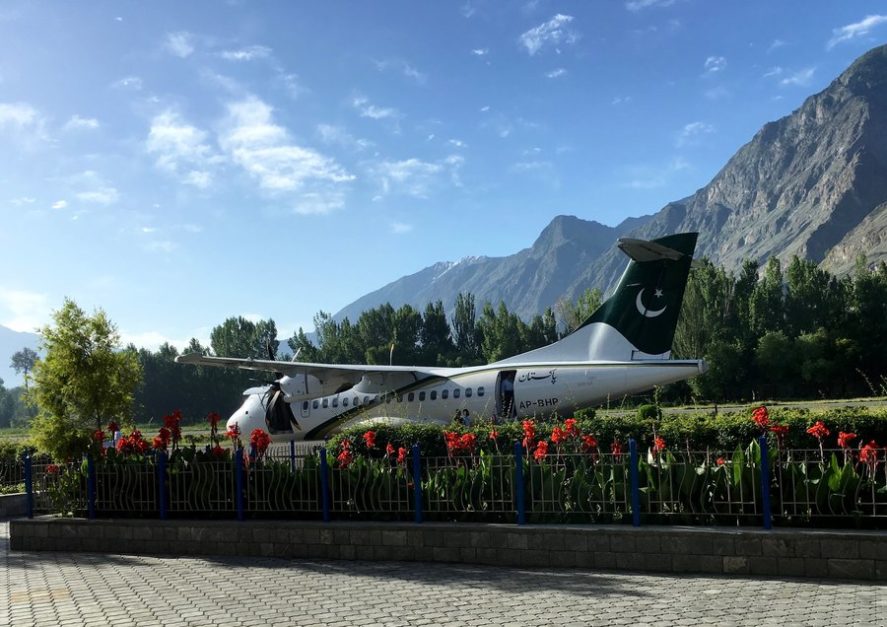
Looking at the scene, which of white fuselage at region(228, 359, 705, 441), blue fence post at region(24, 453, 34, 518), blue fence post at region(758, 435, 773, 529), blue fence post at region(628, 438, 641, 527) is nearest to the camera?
blue fence post at region(758, 435, 773, 529)

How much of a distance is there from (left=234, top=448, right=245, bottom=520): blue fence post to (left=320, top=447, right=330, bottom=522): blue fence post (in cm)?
114

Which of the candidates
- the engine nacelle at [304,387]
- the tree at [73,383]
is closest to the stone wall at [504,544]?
the tree at [73,383]

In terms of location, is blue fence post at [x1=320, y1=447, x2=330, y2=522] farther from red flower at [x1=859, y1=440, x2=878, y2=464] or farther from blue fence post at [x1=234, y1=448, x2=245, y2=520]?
red flower at [x1=859, y1=440, x2=878, y2=464]

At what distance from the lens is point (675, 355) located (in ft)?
195

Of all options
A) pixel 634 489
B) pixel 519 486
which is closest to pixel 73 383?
pixel 519 486

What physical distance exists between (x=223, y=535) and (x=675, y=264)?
14606 mm

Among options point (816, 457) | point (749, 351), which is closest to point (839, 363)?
point (749, 351)

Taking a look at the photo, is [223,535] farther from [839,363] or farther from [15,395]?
[15,395]

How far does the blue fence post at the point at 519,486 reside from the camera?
29.3ft

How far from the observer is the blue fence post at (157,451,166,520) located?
425 inches

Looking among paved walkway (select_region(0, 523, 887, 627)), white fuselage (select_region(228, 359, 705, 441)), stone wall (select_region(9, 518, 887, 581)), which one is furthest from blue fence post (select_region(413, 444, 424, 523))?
white fuselage (select_region(228, 359, 705, 441))

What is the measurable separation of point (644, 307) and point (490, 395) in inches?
199

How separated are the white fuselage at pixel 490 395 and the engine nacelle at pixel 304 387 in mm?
1003

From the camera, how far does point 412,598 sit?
7191 millimetres
